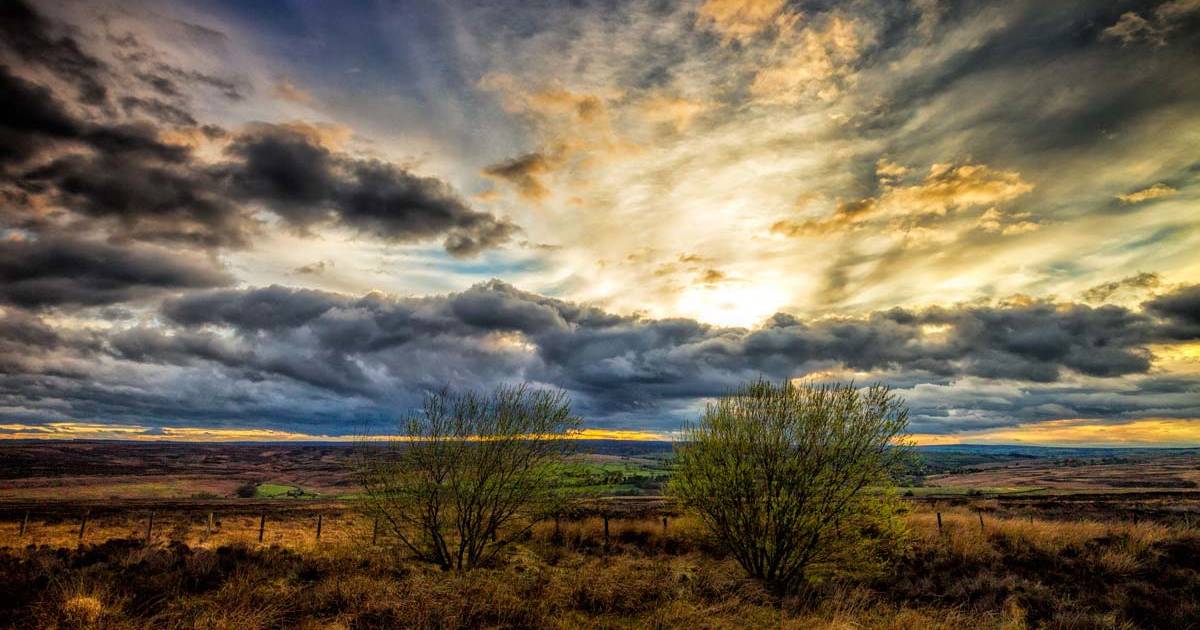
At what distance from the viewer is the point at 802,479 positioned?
1328cm

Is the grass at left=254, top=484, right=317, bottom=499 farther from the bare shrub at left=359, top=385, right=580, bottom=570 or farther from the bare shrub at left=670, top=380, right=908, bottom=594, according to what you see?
the bare shrub at left=670, top=380, right=908, bottom=594

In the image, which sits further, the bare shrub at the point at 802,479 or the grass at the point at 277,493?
the grass at the point at 277,493

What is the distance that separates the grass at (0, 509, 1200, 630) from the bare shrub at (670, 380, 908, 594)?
3.20ft

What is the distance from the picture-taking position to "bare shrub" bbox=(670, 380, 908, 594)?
13.2 m

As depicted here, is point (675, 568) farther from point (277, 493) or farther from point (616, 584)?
point (277, 493)

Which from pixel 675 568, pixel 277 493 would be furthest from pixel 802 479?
pixel 277 493

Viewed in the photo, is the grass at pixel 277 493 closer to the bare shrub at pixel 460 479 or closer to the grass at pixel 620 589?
the grass at pixel 620 589

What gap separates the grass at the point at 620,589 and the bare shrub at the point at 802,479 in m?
0.98

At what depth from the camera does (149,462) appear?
16075 centimetres

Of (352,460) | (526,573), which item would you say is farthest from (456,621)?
(352,460)

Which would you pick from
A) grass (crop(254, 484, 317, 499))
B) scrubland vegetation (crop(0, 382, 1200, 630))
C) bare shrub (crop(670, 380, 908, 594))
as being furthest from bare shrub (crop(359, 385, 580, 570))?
grass (crop(254, 484, 317, 499))

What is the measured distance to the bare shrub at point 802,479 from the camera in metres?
13.2

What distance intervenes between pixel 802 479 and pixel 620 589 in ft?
16.8

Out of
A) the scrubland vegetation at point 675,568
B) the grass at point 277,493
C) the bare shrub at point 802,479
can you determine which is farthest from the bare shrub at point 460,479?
the grass at point 277,493
